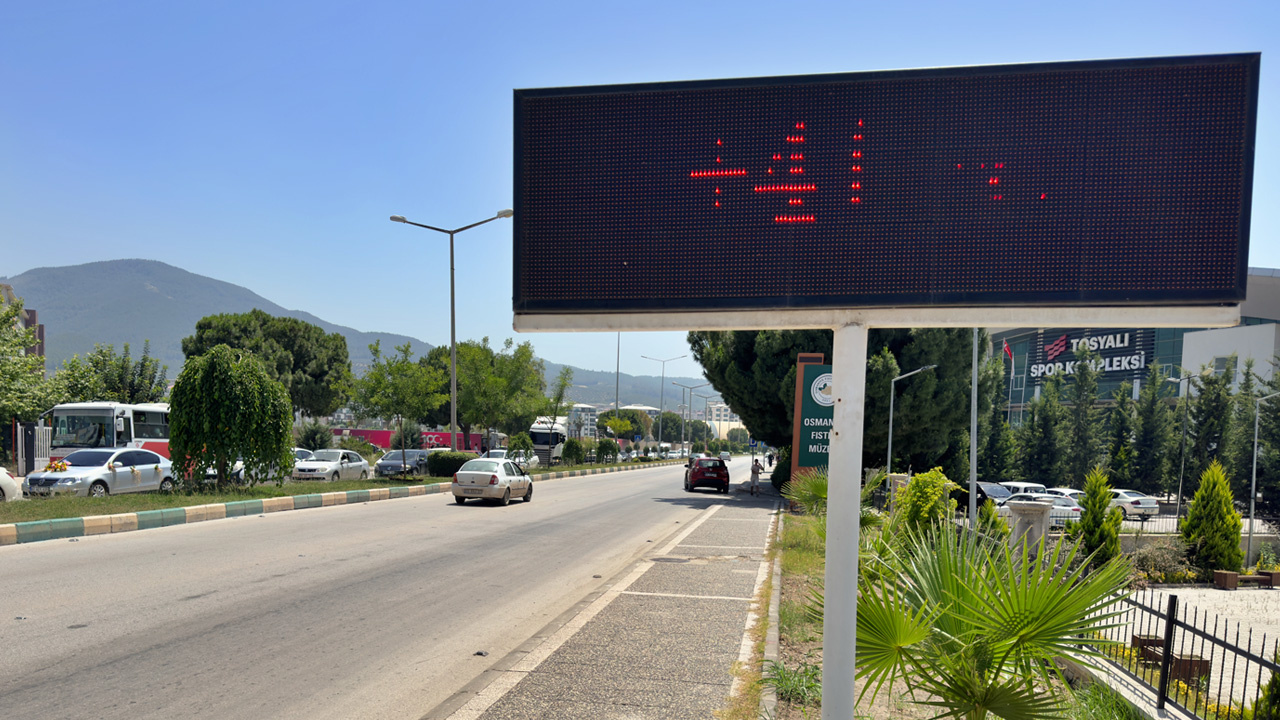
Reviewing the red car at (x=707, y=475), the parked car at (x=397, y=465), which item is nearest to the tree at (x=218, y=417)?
the parked car at (x=397, y=465)

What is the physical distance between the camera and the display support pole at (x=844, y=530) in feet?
10.9

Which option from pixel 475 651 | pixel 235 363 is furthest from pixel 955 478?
pixel 475 651

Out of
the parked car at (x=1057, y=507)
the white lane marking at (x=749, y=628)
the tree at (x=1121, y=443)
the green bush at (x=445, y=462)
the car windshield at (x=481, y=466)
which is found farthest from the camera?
the tree at (x=1121, y=443)

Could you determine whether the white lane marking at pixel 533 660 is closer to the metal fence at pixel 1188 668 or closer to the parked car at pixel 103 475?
the metal fence at pixel 1188 668

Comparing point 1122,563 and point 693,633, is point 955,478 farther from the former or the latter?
point 1122,563

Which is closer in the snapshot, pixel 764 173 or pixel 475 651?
pixel 764 173

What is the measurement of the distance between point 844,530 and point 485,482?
19.4 metres

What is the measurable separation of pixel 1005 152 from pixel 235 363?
2022 cm

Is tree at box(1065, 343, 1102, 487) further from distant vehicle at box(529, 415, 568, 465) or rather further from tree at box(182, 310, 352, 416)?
tree at box(182, 310, 352, 416)

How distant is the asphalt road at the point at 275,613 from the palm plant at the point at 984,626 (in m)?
3.47

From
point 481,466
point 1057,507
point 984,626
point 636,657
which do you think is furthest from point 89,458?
point 1057,507

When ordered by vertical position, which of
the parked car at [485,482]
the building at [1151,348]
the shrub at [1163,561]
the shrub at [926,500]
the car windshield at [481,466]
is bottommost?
the shrub at [1163,561]

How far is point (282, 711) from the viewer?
17.1ft

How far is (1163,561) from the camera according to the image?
1828 cm
